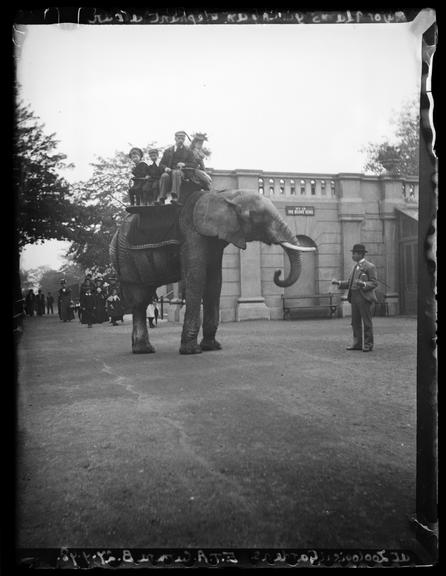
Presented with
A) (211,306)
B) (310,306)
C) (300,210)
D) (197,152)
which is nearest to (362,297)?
(310,306)

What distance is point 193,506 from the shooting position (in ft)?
5.44

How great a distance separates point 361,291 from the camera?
2.14m

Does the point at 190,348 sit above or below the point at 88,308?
below

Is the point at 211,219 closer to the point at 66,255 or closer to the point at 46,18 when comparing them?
the point at 66,255

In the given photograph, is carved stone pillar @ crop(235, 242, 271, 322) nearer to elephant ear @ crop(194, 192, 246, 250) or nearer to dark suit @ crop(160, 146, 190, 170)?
elephant ear @ crop(194, 192, 246, 250)

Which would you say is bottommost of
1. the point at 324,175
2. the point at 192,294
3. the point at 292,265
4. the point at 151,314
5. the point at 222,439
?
the point at 222,439

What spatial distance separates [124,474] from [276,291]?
1.14m

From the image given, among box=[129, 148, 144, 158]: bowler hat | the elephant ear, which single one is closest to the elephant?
the elephant ear

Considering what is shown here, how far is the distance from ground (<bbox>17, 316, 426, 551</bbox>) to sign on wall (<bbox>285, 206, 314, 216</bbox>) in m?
0.57

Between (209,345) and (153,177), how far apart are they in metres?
0.94

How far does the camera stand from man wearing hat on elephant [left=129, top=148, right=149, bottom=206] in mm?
2184

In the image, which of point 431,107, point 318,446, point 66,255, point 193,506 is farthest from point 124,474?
point 431,107

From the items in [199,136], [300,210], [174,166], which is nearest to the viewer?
[199,136]

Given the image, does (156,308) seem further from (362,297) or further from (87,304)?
(362,297)
